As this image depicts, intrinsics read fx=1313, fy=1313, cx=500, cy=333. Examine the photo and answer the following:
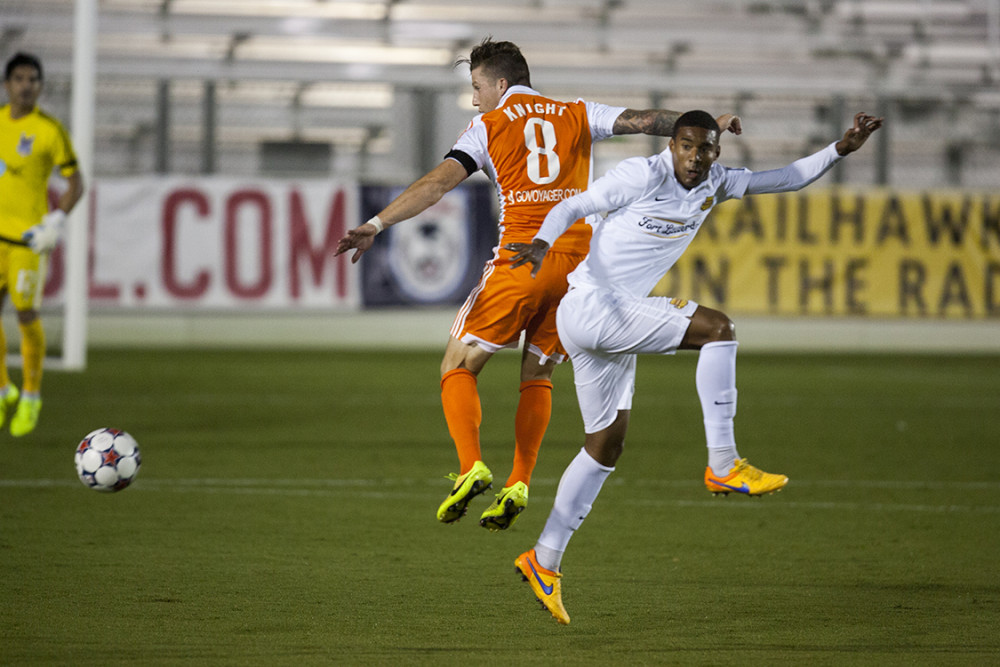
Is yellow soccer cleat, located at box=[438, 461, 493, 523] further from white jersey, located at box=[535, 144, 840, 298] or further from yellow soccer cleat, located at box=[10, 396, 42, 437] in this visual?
yellow soccer cleat, located at box=[10, 396, 42, 437]

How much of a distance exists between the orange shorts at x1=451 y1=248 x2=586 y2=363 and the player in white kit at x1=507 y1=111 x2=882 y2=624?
0.51 m

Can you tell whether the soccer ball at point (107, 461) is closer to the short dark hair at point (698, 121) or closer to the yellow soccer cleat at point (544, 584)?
the yellow soccer cleat at point (544, 584)

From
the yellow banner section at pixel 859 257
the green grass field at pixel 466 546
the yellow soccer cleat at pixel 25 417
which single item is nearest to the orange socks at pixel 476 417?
the green grass field at pixel 466 546

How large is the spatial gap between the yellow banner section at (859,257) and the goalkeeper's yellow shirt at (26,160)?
10.4 metres

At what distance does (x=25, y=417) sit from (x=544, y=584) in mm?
5290

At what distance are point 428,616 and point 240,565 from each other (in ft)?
3.77

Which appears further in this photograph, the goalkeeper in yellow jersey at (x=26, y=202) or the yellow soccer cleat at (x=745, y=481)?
the goalkeeper in yellow jersey at (x=26, y=202)

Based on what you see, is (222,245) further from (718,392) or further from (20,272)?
(718,392)

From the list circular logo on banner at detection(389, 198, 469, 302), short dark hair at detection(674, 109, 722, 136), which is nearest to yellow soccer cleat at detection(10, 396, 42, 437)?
short dark hair at detection(674, 109, 722, 136)

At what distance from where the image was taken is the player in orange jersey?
17.8 ft

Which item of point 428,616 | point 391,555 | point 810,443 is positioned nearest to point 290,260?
point 810,443

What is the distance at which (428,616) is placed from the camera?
456 centimetres

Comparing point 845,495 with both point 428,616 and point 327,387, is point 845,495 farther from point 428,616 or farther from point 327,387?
point 327,387

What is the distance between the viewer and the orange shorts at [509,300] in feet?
17.9
